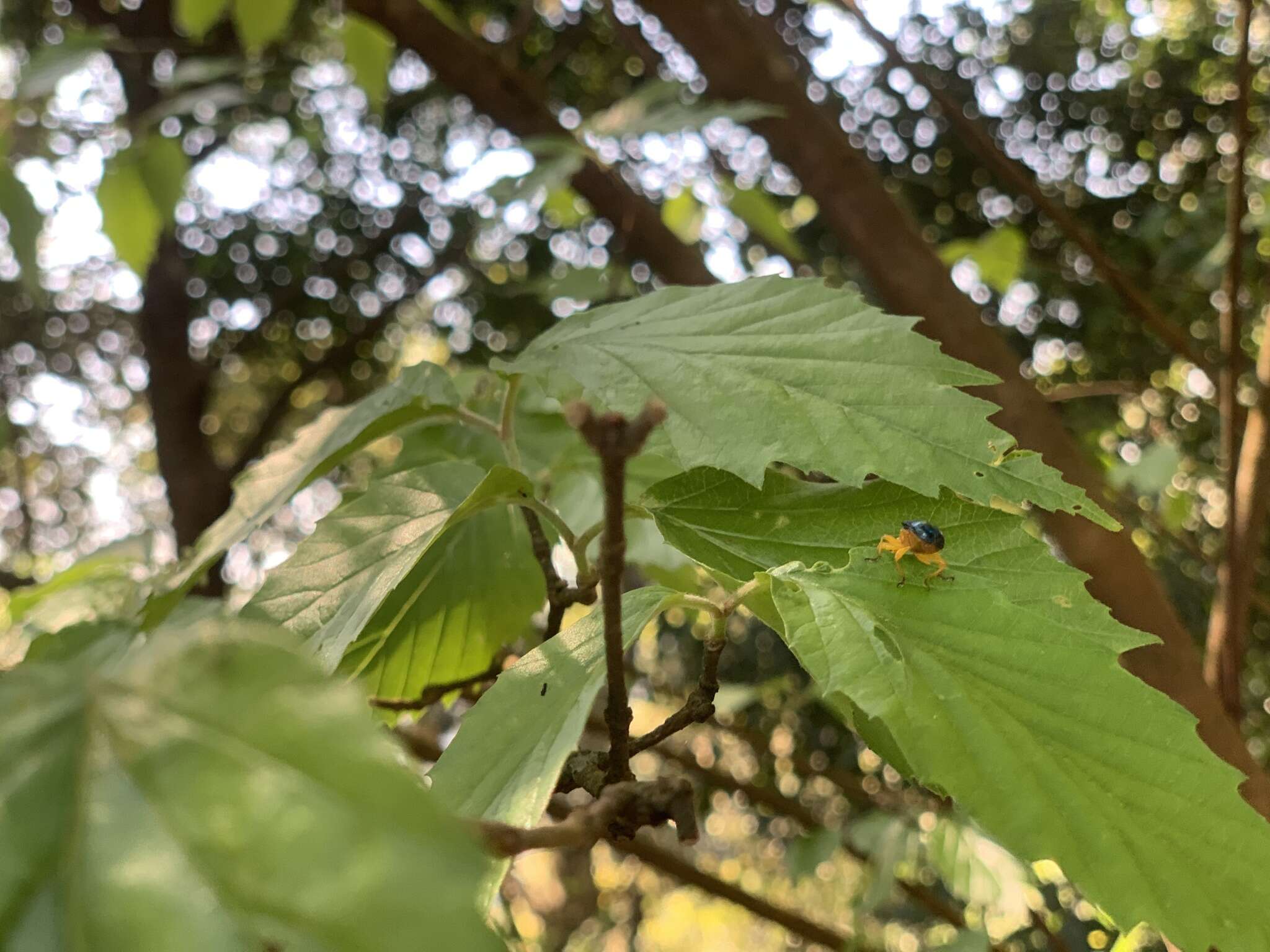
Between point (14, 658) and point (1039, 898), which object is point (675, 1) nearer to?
point (14, 658)

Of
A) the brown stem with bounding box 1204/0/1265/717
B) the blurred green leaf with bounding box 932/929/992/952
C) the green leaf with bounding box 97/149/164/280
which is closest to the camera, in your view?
the blurred green leaf with bounding box 932/929/992/952

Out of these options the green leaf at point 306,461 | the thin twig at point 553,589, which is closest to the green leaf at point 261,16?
the green leaf at point 306,461

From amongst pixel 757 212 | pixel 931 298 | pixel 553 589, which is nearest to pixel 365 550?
pixel 553 589

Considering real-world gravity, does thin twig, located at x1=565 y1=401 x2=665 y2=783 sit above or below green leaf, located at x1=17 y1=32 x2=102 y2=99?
below

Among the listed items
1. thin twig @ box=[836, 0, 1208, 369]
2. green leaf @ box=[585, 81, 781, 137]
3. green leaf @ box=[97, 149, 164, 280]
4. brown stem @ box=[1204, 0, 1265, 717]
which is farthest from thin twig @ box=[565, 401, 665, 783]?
green leaf @ box=[97, 149, 164, 280]

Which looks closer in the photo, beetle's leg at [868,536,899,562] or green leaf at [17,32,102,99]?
beetle's leg at [868,536,899,562]

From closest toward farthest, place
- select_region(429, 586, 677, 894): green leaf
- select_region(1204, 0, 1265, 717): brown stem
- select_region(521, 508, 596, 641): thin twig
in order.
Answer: select_region(429, 586, 677, 894): green leaf < select_region(521, 508, 596, 641): thin twig < select_region(1204, 0, 1265, 717): brown stem

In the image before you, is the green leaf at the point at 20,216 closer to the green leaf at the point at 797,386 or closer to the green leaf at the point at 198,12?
the green leaf at the point at 198,12

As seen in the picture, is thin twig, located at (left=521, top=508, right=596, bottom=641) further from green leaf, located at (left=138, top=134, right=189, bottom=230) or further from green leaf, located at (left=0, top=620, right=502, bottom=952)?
green leaf, located at (left=138, top=134, right=189, bottom=230)
